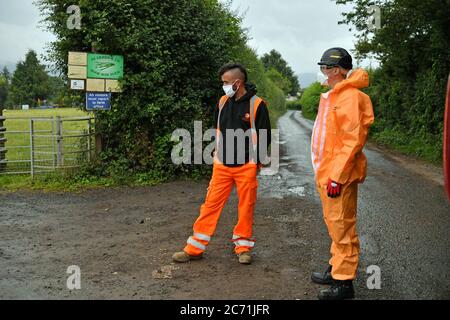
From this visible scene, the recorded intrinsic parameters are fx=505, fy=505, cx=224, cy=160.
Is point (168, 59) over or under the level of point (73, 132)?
over

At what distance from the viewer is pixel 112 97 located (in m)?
10.7

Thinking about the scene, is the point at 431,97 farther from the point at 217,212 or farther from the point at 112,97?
the point at 217,212

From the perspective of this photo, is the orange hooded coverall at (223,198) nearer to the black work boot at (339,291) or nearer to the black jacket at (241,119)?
the black jacket at (241,119)

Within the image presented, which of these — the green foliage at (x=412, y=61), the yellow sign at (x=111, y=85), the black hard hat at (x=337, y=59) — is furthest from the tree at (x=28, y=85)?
the black hard hat at (x=337, y=59)

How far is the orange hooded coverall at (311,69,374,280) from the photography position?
4.39m

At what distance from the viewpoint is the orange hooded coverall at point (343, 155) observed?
4.39 metres

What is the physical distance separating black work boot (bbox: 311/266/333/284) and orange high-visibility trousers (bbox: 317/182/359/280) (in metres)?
0.35

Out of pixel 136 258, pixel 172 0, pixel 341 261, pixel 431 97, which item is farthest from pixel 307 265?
pixel 431 97

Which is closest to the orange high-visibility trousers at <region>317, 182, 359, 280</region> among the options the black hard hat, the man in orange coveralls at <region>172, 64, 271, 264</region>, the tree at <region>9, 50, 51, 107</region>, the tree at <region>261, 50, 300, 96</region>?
the black hard hat

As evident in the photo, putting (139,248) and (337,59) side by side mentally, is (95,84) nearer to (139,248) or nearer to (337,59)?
(139,248)

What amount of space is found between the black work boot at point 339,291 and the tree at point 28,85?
3611 inches

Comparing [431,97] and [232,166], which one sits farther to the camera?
[431,97]

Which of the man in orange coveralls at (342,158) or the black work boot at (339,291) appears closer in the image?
the man in orange coveralls at (342,158)

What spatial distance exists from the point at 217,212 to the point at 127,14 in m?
6.18
